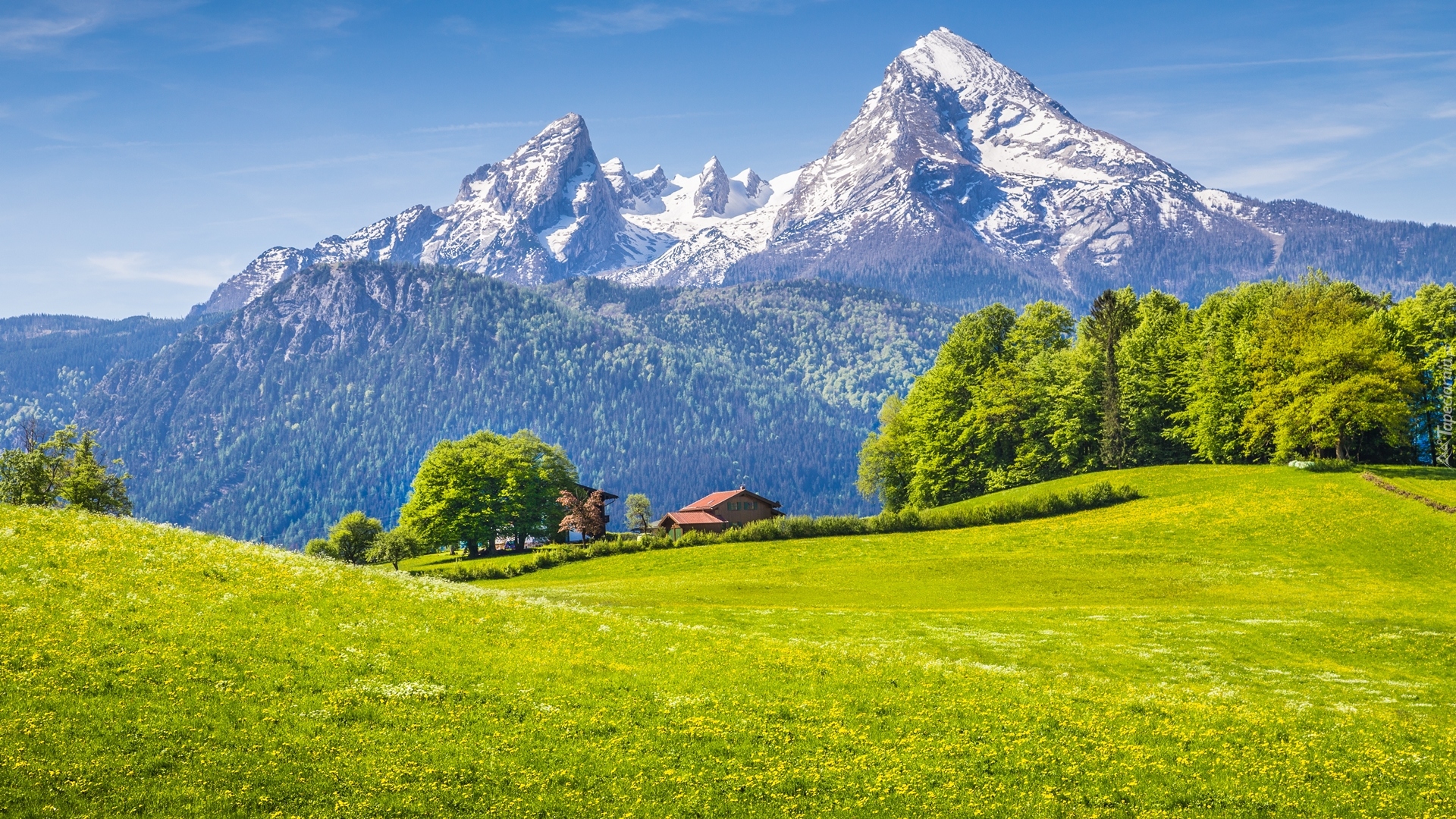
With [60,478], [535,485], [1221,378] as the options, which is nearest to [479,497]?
[535,485]

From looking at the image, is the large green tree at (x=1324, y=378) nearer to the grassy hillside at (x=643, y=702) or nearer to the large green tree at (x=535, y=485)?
the grassy hillside at (x=643, y=702)

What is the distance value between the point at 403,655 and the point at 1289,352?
8895 cm

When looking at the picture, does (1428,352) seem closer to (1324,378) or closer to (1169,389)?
(1324,378)

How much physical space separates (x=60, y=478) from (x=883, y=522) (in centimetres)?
7183

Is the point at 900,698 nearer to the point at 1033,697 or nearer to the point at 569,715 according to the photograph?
the point at 1033,697

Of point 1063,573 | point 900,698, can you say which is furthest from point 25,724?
point 1063,573

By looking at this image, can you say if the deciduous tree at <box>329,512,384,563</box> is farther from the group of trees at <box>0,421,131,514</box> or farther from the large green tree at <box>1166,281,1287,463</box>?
the large green tree at <box>1166,281,1287,463</box>

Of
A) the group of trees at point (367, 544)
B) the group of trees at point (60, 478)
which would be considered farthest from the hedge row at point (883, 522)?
the group of trees at point (367, 544)

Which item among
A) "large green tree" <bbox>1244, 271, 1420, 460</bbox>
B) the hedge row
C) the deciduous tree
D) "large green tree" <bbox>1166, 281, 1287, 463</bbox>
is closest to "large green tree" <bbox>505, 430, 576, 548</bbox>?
the deciduous tree

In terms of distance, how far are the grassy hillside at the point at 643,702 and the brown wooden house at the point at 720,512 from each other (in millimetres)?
107944

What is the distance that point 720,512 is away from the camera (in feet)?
546

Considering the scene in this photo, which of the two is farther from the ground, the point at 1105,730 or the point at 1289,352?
the point at 1289,352

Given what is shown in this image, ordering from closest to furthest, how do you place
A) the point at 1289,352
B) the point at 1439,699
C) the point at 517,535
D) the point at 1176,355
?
the point at 1439,699 → the point at 1289,352 → the point at 1176,355 → the point at 517,535

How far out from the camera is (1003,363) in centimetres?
11094
